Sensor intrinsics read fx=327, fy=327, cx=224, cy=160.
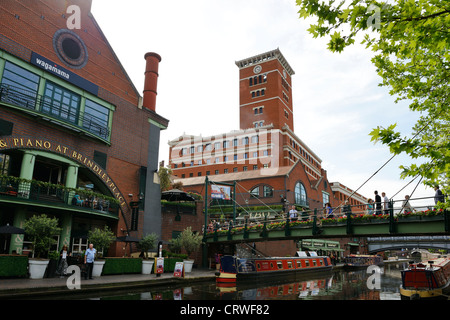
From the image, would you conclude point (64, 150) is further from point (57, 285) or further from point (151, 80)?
point (151, 80)

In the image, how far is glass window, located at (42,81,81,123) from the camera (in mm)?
20688

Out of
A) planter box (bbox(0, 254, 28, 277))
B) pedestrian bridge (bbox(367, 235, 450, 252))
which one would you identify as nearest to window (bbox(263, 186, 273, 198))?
pedestrian bridge (bbox(367, 235, 450, 252))

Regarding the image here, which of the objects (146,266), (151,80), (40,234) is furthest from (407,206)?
(151,80)

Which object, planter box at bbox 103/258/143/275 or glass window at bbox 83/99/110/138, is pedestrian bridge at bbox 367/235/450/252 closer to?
planter box at bbox 103/258/143/275

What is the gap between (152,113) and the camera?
28.6m

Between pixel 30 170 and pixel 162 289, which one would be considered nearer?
pixel 162 289

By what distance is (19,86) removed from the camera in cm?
1928

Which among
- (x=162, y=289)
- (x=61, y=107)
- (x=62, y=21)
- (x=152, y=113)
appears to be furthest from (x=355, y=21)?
(x=152, y=113)

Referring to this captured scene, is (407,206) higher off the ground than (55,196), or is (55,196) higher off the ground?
(55,196)

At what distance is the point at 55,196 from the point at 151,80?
1364 cm

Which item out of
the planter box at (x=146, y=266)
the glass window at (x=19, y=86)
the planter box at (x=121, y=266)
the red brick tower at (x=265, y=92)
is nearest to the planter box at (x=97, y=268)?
the planter box at (x=121, y=266)

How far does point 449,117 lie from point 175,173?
65.1 meters

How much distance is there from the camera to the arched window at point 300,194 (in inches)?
1934

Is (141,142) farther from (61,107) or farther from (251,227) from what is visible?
(251,227)
